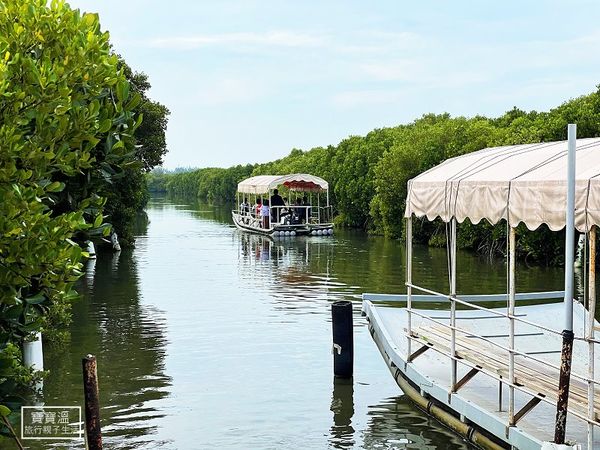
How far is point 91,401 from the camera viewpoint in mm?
8203

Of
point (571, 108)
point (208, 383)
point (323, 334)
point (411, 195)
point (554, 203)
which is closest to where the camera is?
point (554, 203)

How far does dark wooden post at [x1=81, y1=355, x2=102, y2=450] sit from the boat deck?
3660mm

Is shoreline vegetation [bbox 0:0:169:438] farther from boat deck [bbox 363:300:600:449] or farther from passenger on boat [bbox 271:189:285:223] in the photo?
passenger on boat [bbox 271:189:285:223]

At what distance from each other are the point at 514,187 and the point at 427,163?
1398 inches

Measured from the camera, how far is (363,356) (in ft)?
49.0

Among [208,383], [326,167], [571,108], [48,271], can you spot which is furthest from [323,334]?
[326,167]

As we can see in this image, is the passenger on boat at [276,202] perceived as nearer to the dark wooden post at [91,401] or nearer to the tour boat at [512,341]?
the tour boat at [512,341]

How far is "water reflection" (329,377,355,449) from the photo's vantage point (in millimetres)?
10719

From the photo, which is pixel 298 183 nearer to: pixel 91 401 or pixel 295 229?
pixel 295 229

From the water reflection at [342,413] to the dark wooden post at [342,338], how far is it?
0.15 meters

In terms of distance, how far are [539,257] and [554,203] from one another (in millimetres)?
26066

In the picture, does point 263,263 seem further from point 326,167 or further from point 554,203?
point 326,167

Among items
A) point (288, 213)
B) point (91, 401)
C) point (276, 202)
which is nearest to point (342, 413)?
point (91, 401)

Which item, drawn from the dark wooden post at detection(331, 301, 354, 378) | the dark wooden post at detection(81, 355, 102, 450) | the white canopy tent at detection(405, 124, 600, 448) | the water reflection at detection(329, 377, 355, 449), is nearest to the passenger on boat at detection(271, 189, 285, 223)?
the dark wooden post at detection(331, 301, 354, 378)
